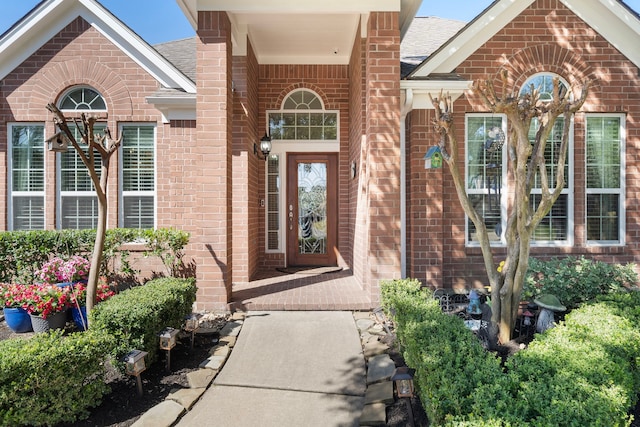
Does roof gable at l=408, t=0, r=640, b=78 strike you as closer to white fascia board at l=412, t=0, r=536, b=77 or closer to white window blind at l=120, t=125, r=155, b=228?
white fascia board at l=412, t=0, r=536, b=77

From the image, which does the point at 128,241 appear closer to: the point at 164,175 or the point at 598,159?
the point at 164,175

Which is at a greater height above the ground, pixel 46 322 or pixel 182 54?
pixel 182 54

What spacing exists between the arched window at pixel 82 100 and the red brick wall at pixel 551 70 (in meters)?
6.38

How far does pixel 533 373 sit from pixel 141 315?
3.15 m

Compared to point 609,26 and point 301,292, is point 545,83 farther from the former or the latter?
point 301,292

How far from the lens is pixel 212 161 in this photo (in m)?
4.98

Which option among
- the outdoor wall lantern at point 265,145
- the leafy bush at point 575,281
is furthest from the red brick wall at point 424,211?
the outdoor wall lantern at point 265,145

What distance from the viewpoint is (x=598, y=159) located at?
6090mm

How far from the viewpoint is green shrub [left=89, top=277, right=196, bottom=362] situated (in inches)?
126

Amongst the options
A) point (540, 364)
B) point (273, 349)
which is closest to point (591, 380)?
point (540, 364)

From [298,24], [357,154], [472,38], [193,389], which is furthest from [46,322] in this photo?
[472,38]

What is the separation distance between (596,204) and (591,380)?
504 centimetres

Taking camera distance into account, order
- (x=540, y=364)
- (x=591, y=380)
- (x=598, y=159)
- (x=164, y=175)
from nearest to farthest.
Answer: (x=591, y=380), (x=540, y=364), (x=598, y=159), (x=164, y=175)

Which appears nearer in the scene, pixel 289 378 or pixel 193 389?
pixel 193 389
